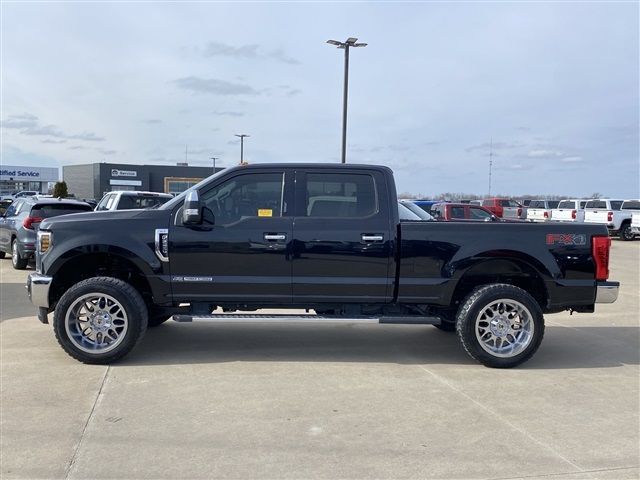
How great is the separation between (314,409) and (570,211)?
1106 inches

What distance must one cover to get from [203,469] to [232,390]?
4.76 ft

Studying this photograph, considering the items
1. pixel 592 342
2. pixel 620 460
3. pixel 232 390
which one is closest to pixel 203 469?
pixel 232 390

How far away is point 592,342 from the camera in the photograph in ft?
23.4

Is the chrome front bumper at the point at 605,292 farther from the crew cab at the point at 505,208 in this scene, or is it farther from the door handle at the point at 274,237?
the crew cab at the point at 505,208

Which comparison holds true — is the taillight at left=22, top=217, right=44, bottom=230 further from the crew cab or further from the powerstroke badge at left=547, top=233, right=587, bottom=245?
the crew cab

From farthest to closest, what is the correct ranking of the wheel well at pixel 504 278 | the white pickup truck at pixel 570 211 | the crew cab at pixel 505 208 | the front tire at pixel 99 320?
1. the crew cab at pixel 505 208
2. the white pickup truck at pixel 570 211
3. the wheel well at pixel 504 278
4. the front tire at pixel 99 320

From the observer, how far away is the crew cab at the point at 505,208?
1284 inches

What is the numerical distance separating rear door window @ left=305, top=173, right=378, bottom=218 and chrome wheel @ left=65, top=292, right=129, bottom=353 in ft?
7.17

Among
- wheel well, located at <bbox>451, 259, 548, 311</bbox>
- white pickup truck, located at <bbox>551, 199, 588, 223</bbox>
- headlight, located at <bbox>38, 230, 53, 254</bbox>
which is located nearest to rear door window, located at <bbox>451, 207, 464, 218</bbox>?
wheel well, located at <bbox>451, 259, 548, 311</bbox>

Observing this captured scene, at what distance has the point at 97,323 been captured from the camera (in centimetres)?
573

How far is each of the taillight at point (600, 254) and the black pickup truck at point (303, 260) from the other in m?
0.01

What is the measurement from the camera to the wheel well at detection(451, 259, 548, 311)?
605 cm

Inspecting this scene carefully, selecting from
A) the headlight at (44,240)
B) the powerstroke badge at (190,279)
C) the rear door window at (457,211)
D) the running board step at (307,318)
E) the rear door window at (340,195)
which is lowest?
the running board step at (307,318)

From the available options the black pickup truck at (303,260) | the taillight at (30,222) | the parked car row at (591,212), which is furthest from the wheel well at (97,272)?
the parked car row at (591,212)
